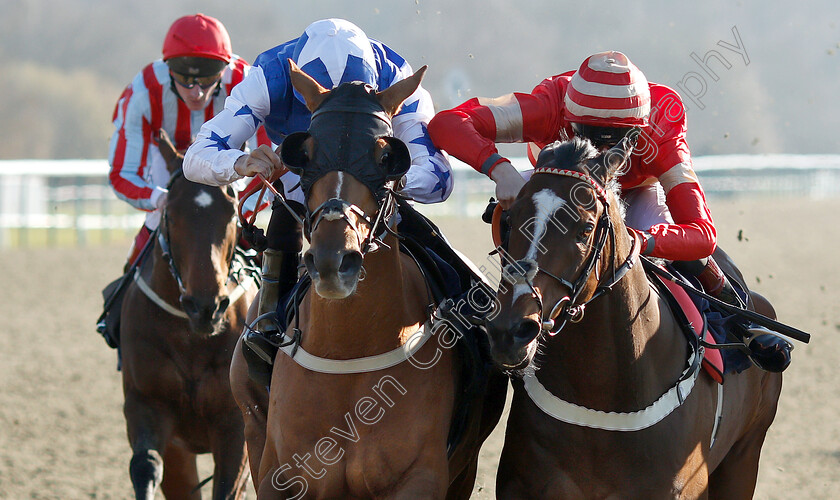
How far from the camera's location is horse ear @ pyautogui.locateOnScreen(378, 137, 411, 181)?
2.67m

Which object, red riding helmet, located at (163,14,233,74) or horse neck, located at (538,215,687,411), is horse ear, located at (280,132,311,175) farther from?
red riding helmet, located at (163,14,233,74)

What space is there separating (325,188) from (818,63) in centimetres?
2208

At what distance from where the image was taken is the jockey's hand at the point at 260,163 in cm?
290

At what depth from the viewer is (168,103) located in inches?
201

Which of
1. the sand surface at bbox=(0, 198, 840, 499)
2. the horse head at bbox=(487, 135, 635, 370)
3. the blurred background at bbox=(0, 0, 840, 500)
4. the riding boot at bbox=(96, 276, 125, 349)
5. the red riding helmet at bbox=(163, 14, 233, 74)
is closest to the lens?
the horse head at bbox=(487, 135, 635, 370)

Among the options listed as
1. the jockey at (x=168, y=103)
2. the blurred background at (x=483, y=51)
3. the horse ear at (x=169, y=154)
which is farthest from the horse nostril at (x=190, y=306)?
the blurred background at (x=483, y=51)

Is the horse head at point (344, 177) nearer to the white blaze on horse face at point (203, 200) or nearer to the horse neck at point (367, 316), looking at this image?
the horse neck at point (367, 316)

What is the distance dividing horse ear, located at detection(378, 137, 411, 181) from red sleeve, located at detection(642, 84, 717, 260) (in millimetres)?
780

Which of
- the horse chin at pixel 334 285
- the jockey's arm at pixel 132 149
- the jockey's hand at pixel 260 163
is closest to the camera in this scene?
the horse chin at pixel 334 285

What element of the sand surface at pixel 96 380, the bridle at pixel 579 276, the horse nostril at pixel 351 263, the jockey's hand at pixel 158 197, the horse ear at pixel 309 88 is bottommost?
the sand surface at pixel 96 380

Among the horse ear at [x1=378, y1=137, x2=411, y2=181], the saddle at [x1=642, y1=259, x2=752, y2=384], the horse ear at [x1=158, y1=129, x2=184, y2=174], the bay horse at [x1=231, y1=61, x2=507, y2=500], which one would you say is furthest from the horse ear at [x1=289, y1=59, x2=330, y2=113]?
the horse ear at [x1=158, y1=129, x2=184, y2=174]

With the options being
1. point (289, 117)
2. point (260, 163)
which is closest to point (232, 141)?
point (289, 117)

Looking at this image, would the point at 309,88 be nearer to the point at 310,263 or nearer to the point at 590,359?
the point at 310,263

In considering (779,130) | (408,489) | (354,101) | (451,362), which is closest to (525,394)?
(451,362)
